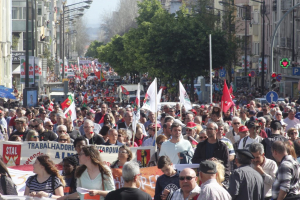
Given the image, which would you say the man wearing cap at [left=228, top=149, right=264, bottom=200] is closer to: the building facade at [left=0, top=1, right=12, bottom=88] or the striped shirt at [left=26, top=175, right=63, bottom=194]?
the striped shirt at [left=26, top=175, right=63, bottom=194]

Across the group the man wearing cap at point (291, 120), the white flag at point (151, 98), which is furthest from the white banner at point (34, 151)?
the man wearing cap at point (291, 120)

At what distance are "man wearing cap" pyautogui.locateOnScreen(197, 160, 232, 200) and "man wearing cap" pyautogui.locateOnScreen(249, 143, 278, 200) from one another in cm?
185

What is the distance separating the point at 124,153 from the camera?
812 centimetres

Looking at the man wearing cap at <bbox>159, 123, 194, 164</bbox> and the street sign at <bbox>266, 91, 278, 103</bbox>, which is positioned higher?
the street sign at <bbox>266, 91, 278, 103</bbox>

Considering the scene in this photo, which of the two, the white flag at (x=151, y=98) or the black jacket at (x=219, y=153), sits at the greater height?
the white flag at (x=151, y=98)

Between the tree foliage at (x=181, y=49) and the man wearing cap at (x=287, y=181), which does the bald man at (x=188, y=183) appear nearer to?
the man wearing cap at (x=287, y=181)

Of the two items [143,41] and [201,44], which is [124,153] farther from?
[143,41]

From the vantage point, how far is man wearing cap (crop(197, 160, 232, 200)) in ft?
19.8

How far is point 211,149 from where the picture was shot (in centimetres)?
884

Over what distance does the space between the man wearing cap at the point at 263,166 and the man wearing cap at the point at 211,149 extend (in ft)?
2.18

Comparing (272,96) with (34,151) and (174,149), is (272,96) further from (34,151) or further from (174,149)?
(174,149)

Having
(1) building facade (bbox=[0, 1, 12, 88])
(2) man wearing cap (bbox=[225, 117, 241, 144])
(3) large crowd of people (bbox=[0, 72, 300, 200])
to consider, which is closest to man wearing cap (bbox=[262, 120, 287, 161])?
(3) large crowd of people (bbox=[0, 72, 300, 200])

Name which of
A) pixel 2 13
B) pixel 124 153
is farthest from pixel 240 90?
pixel 124 153

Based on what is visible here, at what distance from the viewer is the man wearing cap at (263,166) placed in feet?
26.5
